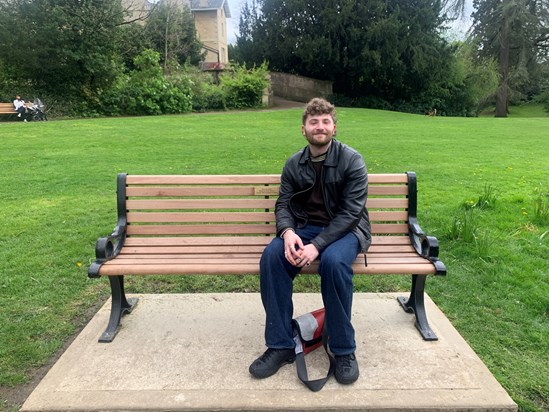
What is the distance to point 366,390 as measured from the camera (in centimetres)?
257

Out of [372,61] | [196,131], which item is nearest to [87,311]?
[196,131]

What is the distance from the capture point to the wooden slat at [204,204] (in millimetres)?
3434

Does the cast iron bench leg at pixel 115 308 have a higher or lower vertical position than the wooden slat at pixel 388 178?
lower

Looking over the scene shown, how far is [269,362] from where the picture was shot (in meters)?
2.71

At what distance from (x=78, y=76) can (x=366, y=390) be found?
22918mm

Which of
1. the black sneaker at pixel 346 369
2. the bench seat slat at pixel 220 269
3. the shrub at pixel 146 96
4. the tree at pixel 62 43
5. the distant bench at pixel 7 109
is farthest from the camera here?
the shrub at pixel 146 96

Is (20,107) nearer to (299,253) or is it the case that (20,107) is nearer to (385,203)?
(385,203)

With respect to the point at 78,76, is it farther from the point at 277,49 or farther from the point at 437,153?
the point at 437,153

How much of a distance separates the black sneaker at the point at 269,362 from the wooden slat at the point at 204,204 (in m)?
1.11

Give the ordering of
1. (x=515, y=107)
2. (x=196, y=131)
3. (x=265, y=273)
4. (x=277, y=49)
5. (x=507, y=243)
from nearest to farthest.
Answer: (x=265, y=273)
(x=507, y=243)
(x=196, y=131)
(x=277, y=49)
(x=515, y=107)

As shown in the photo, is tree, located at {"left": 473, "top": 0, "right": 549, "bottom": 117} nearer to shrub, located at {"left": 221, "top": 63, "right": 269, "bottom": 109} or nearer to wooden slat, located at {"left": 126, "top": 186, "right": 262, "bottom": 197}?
shrub, located at {"left": 221, "top": 63, "right": 269, "bottom": 109}

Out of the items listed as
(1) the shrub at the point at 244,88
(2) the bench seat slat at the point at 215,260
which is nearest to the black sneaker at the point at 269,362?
(2) the bench seat slat at the point at 215,260

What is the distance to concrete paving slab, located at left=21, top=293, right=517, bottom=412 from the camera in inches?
97.7

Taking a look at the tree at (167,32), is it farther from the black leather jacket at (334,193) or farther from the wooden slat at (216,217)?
the black leather jacket at (334,193)
